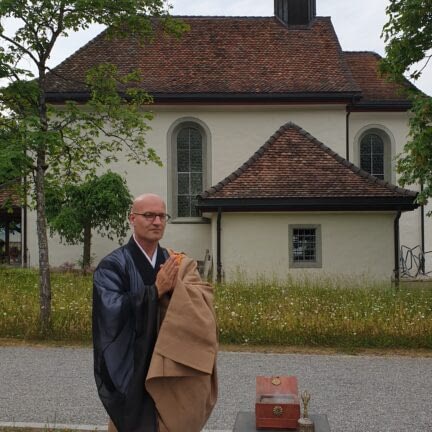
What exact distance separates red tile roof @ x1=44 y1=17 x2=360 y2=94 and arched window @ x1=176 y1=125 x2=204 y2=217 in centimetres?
166

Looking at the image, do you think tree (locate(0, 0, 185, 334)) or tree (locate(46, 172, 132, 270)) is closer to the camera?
tree (locate(0, 0, 185, 334))

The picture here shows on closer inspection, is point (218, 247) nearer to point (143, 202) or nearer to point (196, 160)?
point (196, 160)

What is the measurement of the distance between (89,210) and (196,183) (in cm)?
450

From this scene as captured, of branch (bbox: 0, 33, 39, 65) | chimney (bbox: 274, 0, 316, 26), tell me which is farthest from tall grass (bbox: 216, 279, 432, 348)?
chimney (bbox: 274, 0, 316, 26)

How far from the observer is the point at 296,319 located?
390 inches

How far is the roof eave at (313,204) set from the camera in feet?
55.2

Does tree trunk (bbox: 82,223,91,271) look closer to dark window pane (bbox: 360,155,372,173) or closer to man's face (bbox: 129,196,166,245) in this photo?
dark window pane (bbox: 360,155,372,173)

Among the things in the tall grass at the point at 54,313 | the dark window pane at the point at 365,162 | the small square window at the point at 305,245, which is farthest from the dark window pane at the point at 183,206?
the tall grass at the point at 54,313

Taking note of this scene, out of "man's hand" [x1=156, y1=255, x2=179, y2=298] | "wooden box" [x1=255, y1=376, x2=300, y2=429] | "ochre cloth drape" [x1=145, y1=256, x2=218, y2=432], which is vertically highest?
"man's hand" [x1=156, y1=255, x2=179, y2=298]

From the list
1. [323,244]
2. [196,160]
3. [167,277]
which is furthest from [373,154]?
[167,277]

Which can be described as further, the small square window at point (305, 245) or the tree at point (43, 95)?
the small square window at point (305, 245)

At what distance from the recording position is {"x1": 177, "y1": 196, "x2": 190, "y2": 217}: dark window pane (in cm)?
2220

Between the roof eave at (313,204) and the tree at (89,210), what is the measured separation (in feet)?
11.6

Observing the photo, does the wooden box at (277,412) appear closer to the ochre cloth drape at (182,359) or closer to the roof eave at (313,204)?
the ochre cloth drape at (182,359)
